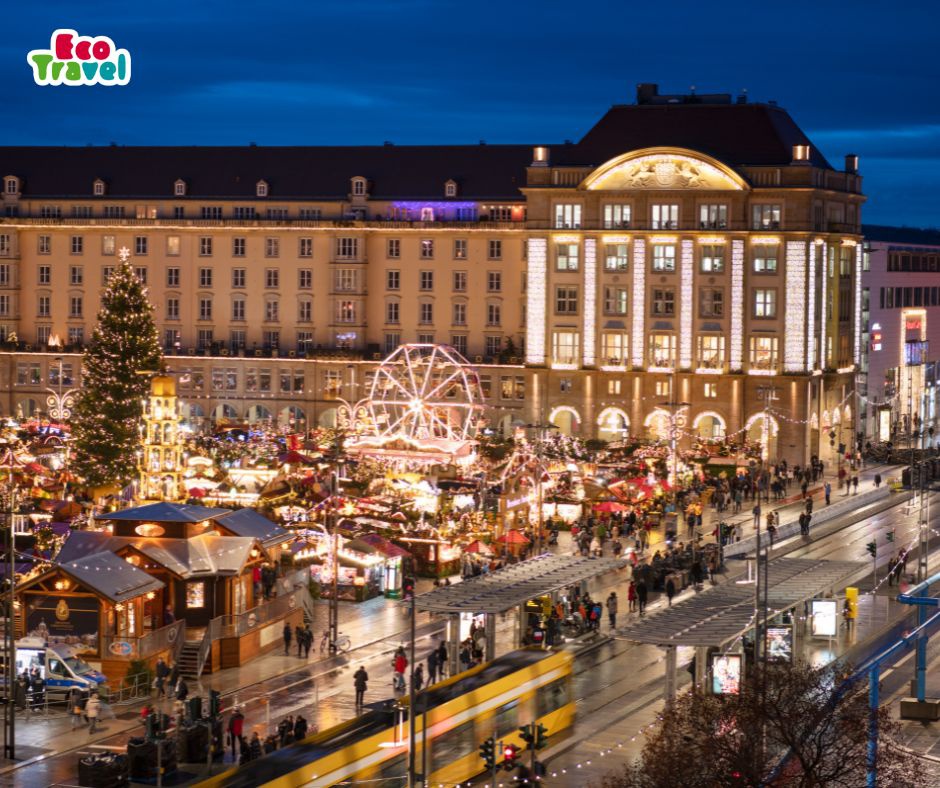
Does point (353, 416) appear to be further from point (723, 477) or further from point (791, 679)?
point (791, 679)

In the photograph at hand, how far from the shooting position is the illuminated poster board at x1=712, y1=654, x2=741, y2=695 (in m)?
60.8

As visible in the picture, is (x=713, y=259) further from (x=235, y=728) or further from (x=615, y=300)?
(x=235, y=728)

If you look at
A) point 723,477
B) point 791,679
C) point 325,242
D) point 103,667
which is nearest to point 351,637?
point 103,667

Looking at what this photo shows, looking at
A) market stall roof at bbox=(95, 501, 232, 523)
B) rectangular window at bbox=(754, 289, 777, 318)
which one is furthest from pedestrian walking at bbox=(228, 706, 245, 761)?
rectangular window at bbox=(754, 289, 777, 318)

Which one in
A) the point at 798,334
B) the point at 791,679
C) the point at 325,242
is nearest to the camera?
the point at 791,679

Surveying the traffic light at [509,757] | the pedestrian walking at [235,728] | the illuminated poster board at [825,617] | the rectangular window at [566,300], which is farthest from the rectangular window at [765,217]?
the traffic light at [509,757]

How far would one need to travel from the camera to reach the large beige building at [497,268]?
446 ft

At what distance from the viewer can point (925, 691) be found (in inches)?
2768

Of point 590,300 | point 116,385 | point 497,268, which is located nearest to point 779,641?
point 116,385

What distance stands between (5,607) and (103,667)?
4.27 meters

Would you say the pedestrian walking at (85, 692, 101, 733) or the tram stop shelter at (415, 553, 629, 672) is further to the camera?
the tram stop shelter at (415, 553, 629, 672)

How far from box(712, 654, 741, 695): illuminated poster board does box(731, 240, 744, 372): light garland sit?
75564 millimetres

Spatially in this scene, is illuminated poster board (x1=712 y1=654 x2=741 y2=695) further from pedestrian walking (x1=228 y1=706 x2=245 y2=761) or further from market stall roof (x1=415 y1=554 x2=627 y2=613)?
pedestrian walking (x1=228 y1=706 x2=245 y2=761)

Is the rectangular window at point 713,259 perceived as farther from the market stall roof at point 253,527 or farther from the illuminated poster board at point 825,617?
the illuminated poster board at point 825,617
